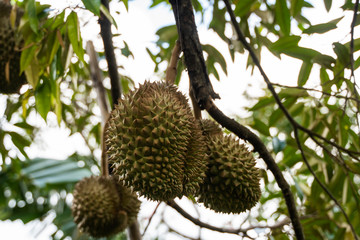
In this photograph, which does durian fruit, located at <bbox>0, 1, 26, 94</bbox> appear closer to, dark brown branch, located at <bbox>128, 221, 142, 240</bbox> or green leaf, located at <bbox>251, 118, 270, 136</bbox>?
dark brown branch, located at <bbox>128, 221, 142, 240</bbox>

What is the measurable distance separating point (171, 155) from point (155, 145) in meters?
0.06

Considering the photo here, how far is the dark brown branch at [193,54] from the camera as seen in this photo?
3.34 ft

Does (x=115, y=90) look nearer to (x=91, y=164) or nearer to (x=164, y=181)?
(x=164, y=181)

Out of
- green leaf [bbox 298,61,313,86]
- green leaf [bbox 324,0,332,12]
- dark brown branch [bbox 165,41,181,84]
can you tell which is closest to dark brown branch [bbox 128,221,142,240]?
dark brown branch [bbox 165,41,181,84]

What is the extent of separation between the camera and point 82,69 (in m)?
2.13

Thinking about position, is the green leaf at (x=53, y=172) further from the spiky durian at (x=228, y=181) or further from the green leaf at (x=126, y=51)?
the spiky durian at (x=228, y=181)

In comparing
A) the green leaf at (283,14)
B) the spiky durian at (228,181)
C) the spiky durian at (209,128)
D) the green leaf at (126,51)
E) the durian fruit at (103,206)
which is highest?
the green leaf at (283,14)

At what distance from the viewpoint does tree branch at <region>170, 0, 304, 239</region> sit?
100 centimetres

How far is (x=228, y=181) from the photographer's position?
1123 mm

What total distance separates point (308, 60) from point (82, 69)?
55.1 inches

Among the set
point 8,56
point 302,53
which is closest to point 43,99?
point 8,56

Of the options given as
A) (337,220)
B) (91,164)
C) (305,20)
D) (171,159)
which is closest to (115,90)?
(171,159)

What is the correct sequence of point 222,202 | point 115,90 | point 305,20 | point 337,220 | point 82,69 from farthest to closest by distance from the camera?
point 82,69
point 337,220
point 305,20
point 115,90
point 222,202

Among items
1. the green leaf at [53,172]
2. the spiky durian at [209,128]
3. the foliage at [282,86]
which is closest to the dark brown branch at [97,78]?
the foliage at [282,86]
